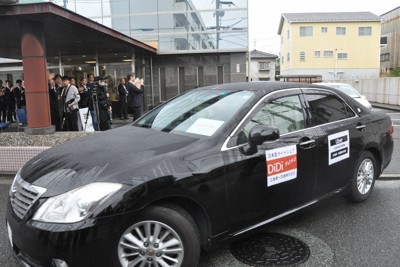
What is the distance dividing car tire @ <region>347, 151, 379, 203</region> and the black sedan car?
0.18ft

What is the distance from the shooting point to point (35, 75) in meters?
7.95

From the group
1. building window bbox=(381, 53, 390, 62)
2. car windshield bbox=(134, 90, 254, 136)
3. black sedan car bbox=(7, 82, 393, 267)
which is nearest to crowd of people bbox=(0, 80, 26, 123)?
car windshield bbox=(134, 90, 254, 136)

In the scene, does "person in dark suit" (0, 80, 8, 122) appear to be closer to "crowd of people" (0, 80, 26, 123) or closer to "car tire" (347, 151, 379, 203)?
"crowd of people" (0, 80, 26, 123)

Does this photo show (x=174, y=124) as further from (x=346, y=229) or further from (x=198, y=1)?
(x=198, y=1)

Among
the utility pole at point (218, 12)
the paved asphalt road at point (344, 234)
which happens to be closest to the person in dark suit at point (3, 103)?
the utility pole at point (218, 12)

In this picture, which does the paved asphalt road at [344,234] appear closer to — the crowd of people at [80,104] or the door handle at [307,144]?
the door handle at [307,144]

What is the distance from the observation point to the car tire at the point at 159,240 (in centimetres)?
270

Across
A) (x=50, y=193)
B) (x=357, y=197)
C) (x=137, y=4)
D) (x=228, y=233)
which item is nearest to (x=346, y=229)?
(x=357, y=197)

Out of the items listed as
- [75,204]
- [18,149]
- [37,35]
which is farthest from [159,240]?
[37,35]

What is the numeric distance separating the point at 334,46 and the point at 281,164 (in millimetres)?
52979

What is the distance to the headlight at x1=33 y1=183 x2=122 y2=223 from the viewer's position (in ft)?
8.40

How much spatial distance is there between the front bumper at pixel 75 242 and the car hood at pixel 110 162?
0.90 feet

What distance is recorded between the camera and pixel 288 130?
3.77 meters

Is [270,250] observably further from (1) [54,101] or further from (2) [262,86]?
(1) [54,101]
